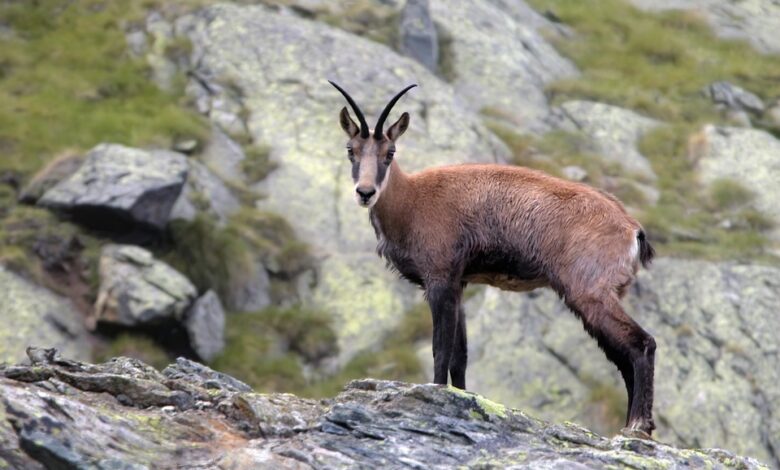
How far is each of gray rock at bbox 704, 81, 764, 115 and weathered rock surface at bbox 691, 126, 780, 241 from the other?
7.67 ft

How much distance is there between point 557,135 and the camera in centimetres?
3500

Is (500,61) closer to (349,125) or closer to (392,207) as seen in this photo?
(349,125)

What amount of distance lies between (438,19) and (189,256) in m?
16.1

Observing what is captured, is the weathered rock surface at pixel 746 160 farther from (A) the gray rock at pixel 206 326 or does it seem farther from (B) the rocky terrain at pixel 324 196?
(A) the gray rock at pixel 206 326

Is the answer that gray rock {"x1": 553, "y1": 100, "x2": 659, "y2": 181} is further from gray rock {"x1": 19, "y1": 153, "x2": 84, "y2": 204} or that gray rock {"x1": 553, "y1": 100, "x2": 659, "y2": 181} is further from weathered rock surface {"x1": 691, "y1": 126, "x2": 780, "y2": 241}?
gray rock {"x1": 19, "y1": 153, "x2": 84, "y2": 204}

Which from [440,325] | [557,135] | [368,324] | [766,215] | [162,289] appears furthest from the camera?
[557,135]

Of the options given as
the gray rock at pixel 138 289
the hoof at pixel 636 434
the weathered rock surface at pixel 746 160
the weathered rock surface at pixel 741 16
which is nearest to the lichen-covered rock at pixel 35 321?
the gray rock at pixel 138 289

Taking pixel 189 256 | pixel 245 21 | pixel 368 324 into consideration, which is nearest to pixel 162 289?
pixel 189 256

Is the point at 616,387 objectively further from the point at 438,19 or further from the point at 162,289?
the point at 438,19

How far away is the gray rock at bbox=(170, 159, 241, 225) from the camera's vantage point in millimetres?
28250

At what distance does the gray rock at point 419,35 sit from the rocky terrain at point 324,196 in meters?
0.08

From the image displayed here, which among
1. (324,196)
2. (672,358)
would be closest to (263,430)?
(672,358)

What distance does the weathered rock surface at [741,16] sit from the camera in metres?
45.4

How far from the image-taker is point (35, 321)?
24406 millimetres
